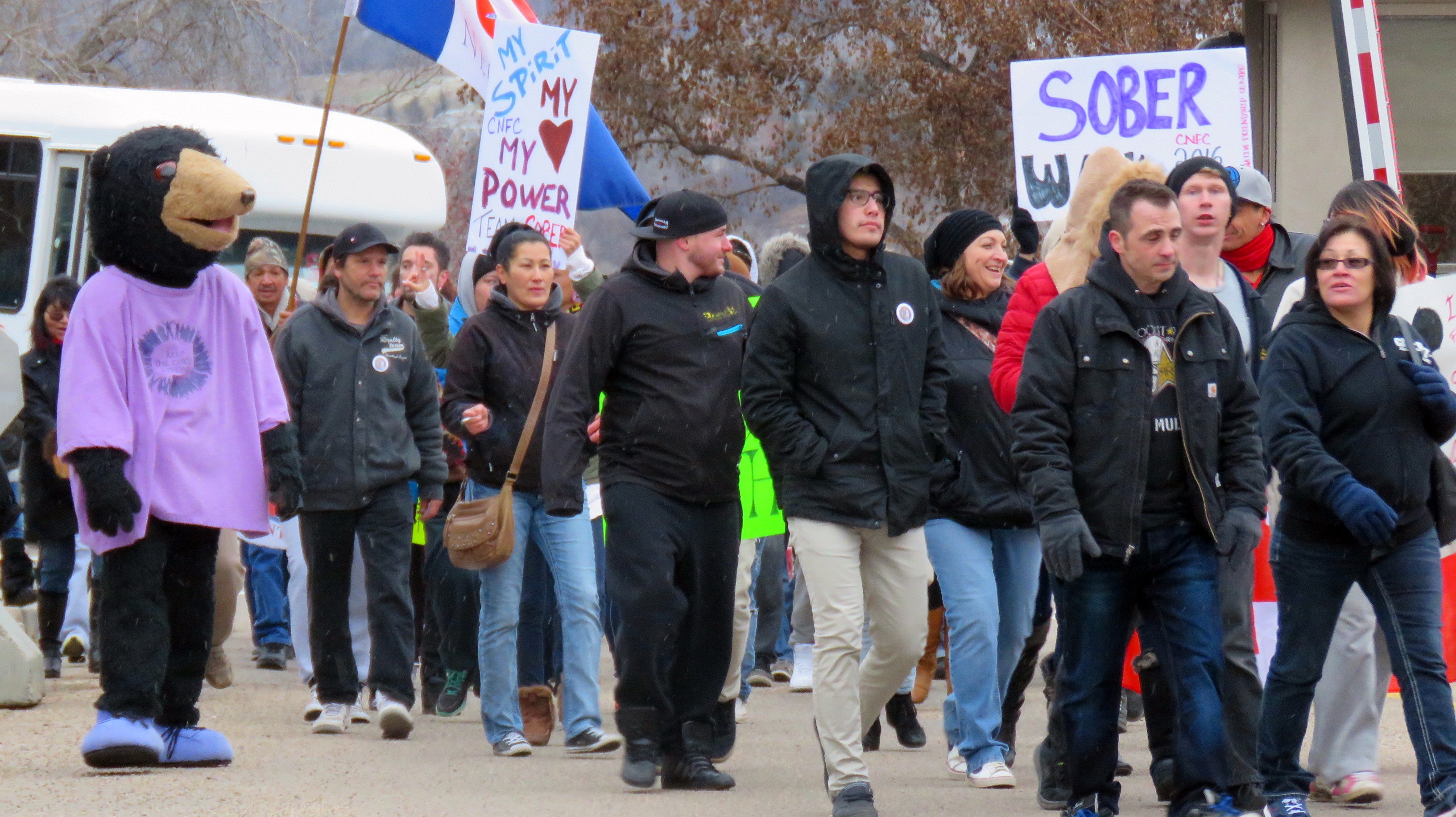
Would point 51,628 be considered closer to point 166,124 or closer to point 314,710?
point 314,710

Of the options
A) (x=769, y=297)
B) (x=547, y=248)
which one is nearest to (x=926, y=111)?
(x=547, y=248)

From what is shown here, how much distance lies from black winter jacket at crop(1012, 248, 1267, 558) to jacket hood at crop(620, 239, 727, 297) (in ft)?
5.18

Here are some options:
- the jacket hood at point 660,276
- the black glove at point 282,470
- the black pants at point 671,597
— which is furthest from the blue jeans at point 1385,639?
the black glove at point 282,470

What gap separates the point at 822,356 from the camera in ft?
20.5

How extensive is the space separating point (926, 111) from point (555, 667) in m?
16.2

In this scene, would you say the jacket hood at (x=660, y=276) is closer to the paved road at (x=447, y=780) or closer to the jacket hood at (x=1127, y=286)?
the jacket hood at (x=1127, y=286)

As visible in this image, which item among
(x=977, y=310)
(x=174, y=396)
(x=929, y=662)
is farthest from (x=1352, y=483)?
(x=174, y=396)

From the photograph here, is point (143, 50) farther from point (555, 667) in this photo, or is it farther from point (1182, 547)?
point (1182, 547)

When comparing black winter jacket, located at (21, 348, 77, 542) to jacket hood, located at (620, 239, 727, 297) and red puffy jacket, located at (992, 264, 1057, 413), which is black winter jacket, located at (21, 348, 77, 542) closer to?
jacket hood, located at (620, 239, 727, 297)

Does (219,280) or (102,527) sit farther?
(219,280)

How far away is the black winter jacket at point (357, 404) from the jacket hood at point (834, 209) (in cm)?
251

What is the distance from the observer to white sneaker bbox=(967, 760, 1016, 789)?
6824 millimetres

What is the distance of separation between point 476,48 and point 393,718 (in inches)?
153

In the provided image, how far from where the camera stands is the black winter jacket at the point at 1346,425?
5.82 meters
